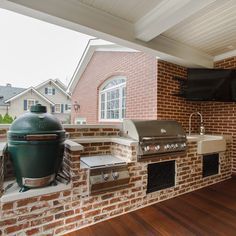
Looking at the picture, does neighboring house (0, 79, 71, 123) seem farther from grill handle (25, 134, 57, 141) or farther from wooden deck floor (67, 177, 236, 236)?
wooden deck floor (67, 177, 236, 236)

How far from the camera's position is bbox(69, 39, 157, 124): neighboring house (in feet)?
12.9

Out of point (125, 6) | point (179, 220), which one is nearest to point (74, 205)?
point (179, 220)

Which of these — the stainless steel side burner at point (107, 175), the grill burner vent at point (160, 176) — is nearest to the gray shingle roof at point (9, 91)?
the stainless steel side burner at point (107, 175)

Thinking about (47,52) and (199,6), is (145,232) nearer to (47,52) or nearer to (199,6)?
(199,6)

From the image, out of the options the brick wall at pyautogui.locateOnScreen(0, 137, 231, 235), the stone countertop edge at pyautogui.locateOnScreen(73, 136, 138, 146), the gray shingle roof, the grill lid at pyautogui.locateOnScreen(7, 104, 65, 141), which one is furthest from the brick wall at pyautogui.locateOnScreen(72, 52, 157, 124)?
the gray shingle roof

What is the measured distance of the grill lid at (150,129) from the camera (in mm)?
2537

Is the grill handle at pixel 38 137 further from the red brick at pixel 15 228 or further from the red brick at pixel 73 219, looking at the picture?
the red brick at pixel 73 219

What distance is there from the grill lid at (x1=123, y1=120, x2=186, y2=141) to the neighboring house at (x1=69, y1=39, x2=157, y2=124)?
0.82 metres

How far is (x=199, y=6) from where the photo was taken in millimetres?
2006

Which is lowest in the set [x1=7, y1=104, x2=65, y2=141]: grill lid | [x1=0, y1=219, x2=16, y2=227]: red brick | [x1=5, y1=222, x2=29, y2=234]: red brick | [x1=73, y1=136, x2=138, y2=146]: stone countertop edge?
[x1=5, y1=222, x2=29, y2=234]: red brick

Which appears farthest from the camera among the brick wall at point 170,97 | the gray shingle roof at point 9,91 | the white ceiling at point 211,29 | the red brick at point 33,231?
the gray shingle roof at point 9,91

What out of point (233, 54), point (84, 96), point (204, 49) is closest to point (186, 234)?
point (204, 49)

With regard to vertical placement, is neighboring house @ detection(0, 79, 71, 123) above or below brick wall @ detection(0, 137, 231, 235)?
above

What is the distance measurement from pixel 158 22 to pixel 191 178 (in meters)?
2.72
